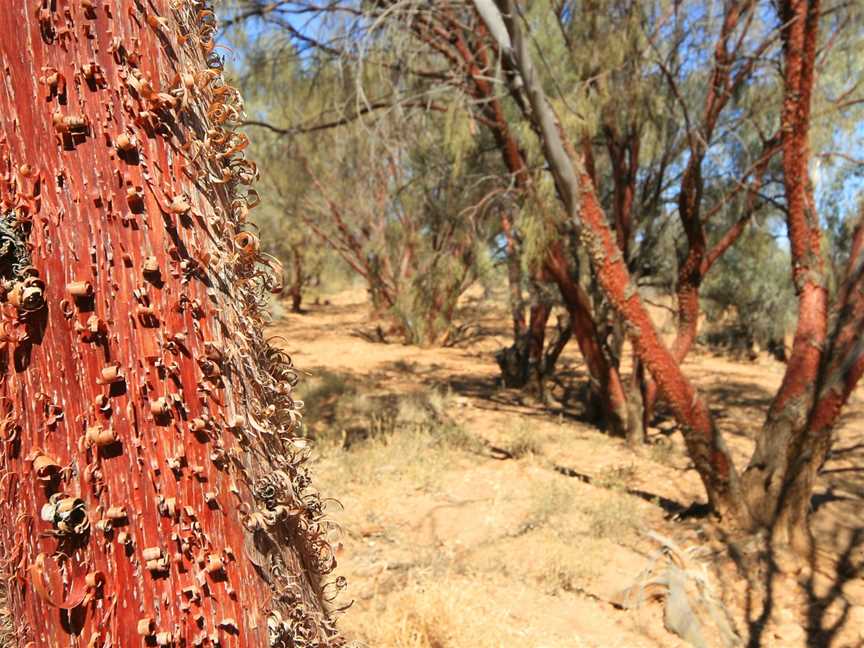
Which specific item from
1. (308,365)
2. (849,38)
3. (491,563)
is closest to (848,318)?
(491,563)

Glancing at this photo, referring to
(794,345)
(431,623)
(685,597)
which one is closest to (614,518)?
(685,597)

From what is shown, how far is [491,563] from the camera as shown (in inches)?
151

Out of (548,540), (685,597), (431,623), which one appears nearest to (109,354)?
(431,623)

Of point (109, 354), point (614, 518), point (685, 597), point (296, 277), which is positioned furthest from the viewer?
point (296, 277)

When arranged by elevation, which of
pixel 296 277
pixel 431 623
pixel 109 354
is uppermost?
pixel 109 354

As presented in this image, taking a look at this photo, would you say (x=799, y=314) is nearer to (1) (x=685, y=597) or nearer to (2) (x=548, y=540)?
(1) (x=685, y=597)

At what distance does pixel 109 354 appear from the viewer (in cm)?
108

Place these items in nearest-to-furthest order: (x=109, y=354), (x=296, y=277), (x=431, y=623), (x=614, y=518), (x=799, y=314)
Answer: (x=109, y=354)
(x=431, y=623)
(x=799, y=314)
(x=614, y=518)
(x=296, y=277)

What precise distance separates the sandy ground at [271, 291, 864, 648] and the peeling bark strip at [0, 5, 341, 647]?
1.33 feet

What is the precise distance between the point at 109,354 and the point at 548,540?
351cm

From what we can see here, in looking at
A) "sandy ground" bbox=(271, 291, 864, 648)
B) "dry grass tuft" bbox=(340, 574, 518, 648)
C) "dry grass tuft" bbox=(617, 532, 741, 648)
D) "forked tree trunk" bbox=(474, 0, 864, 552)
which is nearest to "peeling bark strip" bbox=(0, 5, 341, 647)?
"sandy ground" bbox=(271, 291, 864, 648)

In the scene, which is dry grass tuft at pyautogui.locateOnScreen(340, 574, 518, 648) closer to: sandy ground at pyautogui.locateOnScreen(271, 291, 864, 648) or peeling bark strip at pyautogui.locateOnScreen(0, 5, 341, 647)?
sandy ground at pyautogui.locateOnScreen(271, 291, 864, 648)

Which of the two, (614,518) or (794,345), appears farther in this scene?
(614,518)

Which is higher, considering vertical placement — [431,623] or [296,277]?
[296,277]
